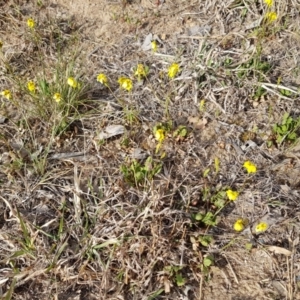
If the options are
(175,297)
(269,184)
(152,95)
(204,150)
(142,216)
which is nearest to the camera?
(175,297)

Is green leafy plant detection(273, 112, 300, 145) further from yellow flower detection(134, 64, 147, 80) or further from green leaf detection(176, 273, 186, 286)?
green leaf detection(176, 273, 186, 286)

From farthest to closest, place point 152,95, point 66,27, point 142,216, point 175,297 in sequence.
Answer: point 66,27 → point 152,95 → point 142,216 → point 175,297

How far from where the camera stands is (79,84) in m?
2.65

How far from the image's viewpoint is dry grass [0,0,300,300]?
214 centimetres

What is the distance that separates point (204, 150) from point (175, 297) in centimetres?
93

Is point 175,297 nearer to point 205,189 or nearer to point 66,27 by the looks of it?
point 205,189

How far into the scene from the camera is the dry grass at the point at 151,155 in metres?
2.14

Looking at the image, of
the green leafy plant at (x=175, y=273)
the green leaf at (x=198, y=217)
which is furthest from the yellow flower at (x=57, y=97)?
the green leafy plant at (x=175, y=273)

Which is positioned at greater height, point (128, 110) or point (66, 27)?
point (66, 27)

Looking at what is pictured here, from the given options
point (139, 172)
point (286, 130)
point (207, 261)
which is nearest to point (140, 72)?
point (139, 172)

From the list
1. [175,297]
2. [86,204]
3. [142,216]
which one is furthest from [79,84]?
[175,297]

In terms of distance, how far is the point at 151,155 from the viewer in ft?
8.30

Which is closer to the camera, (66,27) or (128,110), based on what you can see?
(128,110)

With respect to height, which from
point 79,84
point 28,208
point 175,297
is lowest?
point 175,297
